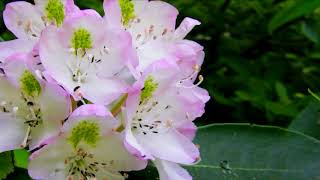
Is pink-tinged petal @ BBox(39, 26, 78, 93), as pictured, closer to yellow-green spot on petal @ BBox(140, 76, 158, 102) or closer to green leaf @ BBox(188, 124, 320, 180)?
yellow-green spot on petal @ BBox(140, 76, 158, 102)

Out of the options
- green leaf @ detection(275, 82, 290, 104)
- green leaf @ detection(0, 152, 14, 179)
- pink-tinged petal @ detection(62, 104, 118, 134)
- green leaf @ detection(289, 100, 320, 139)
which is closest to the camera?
pink-tinged petal @ detection(62, 104, 118, 134)

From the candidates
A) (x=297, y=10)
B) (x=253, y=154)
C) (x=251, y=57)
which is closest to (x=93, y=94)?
(x=253, y=154)

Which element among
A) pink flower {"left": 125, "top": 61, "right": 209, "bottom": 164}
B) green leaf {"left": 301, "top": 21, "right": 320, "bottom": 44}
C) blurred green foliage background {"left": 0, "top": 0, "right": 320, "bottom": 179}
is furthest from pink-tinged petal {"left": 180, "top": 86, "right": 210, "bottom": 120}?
green leaf {"left": 301, "top": 21, "right": 320, "bottom": 44}

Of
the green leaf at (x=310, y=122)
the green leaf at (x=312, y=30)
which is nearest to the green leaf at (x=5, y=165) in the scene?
the green leaf at (x=310, y=122)

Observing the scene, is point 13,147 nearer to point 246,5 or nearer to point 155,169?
point 155,169

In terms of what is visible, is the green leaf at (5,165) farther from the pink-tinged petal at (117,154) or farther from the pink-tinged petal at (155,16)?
the pink-tinged petal at (155,16)

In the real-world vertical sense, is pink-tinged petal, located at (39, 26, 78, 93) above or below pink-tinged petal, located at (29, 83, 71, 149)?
above
